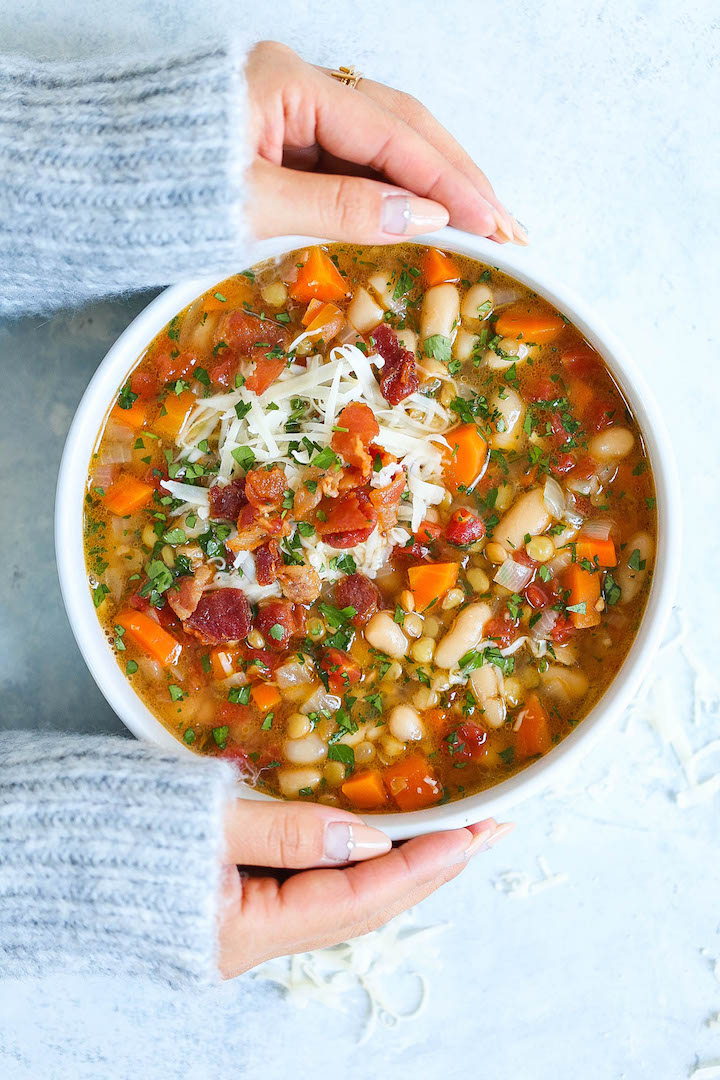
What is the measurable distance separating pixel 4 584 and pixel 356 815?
97 cm

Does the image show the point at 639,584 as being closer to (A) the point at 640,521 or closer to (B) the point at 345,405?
(A) the point at 640,521

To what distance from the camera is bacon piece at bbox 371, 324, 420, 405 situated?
1.84m

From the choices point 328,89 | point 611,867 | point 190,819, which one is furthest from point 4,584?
point 611,867

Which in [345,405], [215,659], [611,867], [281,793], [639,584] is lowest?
[611,867]

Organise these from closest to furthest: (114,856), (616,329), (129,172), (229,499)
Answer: (129,172), (114,856), (229,499), (616,329)

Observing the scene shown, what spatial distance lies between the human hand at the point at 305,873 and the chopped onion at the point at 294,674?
26 cm

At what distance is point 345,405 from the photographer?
1827mm

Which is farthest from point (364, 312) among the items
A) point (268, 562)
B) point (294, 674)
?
point (294, 674)

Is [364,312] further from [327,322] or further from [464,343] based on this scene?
[464,343]

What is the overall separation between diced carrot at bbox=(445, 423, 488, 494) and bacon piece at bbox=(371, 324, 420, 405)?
13 centimetres

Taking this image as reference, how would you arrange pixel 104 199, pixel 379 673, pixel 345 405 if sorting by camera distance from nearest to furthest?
1. pixel 104 199
2. pixel 345 405
3. pixel 379 673

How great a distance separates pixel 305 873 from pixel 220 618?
0.51m

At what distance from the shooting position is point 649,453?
182 centimetres

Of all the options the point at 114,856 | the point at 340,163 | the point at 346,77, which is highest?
the point at 346,77
